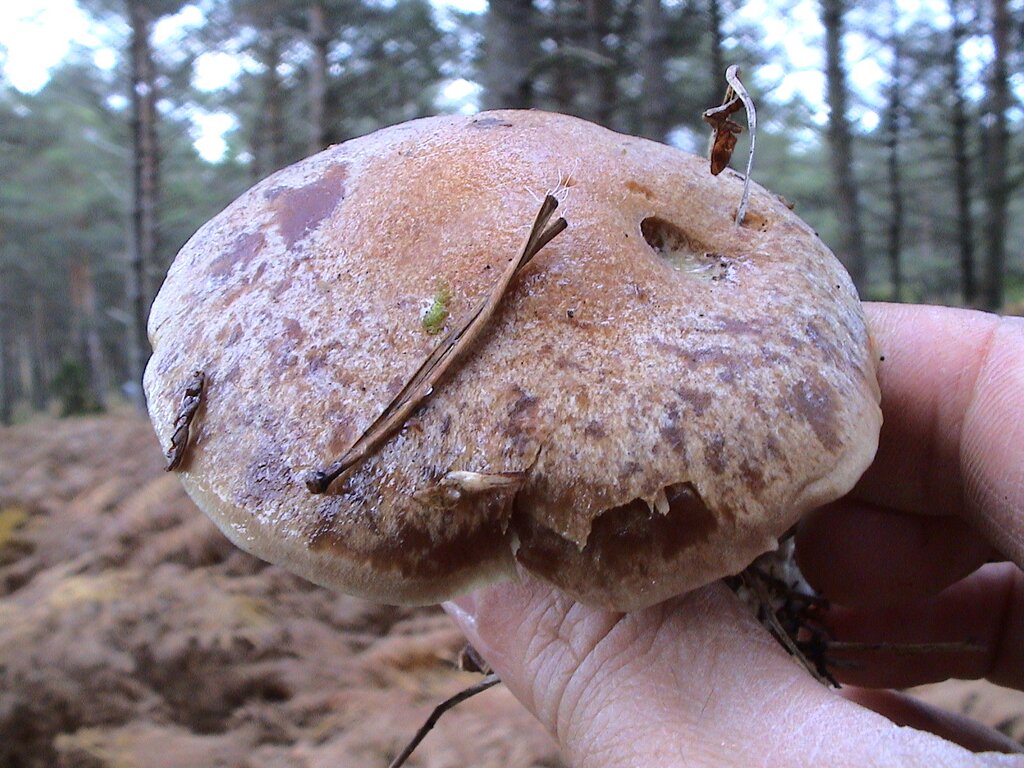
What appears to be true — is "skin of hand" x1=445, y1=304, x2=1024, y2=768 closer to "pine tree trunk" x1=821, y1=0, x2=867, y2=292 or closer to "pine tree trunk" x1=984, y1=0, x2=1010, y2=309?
"pine tree trunk" x1=821, y1=0, x2=867, y2=292

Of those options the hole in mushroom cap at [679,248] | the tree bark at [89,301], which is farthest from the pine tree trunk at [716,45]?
the tree bark at [89,301]

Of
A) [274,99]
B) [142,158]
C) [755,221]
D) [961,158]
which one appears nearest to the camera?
[755,221]

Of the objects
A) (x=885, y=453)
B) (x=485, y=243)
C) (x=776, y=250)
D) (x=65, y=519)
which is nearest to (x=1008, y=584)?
(x=885, y=453)

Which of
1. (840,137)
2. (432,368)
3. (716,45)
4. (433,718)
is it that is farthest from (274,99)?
(432,368)

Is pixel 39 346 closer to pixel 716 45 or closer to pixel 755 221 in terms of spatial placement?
pixel 716 45

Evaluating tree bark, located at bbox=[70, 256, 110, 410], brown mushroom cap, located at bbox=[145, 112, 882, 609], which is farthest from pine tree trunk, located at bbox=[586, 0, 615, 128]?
tree bark, located at bbox=[70, 256, 110, 410]

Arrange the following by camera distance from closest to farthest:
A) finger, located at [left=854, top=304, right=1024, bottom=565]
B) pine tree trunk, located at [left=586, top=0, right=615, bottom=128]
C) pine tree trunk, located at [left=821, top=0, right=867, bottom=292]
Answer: finger, located at [left=854, top=304, right=1024, bottom=565] < pine tree trunk, located at [left=586, top=0, right=615, bottom=128] < pine tree trunk, located at [left=821, top=0, right=867, bottom=292]
